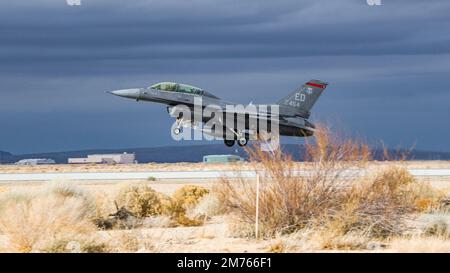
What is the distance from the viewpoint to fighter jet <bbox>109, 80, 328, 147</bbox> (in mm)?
53938

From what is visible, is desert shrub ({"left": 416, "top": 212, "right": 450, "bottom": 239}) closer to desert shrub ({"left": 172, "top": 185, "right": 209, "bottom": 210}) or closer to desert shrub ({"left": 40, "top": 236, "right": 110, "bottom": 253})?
desert shrub ({"left": 40, "top": 236, "right": 110, "bottom": 253})

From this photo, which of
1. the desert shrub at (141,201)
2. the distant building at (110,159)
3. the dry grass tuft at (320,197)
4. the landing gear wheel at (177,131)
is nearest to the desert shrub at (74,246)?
the dry grass tuft at (320,197)

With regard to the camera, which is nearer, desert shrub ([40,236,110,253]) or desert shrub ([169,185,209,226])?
desert shrub ([40,236,110,253])

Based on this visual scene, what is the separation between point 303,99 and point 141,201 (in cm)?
4109

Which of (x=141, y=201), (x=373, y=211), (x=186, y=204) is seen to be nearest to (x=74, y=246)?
(x=373, y=211)

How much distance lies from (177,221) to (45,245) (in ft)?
19.6

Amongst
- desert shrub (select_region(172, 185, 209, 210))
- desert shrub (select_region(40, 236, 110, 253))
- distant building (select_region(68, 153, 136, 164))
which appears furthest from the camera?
distant building (select_region(68, 153, 136, 164))

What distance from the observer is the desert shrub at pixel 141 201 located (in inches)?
1015

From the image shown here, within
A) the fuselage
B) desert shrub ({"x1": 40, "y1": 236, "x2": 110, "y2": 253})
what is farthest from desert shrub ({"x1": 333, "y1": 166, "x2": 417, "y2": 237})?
the fuselage

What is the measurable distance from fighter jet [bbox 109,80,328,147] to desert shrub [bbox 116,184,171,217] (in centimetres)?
1907

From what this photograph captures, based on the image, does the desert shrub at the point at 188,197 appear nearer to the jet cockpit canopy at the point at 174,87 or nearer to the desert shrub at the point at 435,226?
the desert shrub at the point at 435,226
